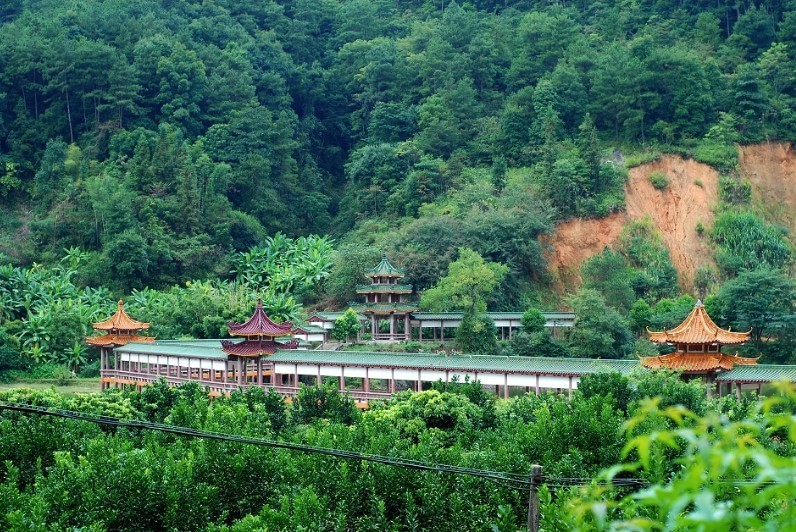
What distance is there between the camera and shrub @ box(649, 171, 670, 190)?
63.2 m

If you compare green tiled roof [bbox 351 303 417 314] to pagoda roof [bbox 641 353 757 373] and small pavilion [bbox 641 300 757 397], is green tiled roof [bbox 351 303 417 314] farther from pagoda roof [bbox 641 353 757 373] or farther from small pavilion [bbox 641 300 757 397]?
pagoda roof [bbox 641 353 757 373]

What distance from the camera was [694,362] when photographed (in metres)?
36.8

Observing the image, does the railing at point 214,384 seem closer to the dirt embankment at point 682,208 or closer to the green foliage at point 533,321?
the green foliage at point 533,321

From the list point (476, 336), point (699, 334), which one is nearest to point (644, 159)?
point (476, 336)

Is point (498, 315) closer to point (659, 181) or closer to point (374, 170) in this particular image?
point (659, 181)

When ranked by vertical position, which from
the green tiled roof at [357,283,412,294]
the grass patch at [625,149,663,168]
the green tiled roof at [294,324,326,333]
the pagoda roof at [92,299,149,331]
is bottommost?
the green tiled roof at [294,324,326,333]

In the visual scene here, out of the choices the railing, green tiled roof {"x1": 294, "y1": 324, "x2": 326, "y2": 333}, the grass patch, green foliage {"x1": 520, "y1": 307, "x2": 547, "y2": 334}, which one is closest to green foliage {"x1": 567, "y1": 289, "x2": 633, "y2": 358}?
green foliage {"x1": 520, "y1": 307, "x2": 547, "y2": 334}

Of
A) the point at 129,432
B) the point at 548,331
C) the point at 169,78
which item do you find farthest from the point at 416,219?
the point at 129,432

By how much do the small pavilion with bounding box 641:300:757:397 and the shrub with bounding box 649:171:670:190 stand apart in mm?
26738

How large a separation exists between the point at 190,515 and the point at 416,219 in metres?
44.3

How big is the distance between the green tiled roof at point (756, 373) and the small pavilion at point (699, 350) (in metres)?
0.25

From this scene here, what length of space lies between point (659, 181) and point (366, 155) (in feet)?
64.2

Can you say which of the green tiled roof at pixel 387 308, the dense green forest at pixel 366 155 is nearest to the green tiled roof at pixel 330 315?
the green tiled roof at pixel 387 308

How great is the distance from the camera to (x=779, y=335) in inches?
1911
